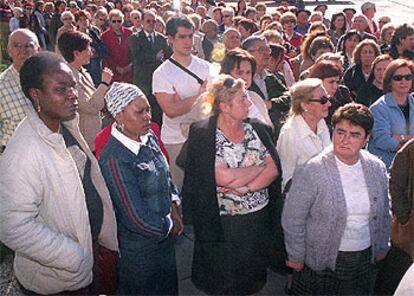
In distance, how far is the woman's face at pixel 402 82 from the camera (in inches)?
184

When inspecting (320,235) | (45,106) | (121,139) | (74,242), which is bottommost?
(320,235)

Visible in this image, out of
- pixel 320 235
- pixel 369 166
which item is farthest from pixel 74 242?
pixel 369 166

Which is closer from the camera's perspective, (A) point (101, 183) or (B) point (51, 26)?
(A) point (101, 183)

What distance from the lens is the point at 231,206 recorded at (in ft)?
11.5

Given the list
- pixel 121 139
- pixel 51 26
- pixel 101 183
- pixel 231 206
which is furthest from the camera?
pixel 51 26

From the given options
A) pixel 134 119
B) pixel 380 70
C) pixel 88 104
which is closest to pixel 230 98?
pixel 134 119

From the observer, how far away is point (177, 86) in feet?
15.4

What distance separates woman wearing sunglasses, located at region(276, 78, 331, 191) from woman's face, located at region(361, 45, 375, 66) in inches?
95.0

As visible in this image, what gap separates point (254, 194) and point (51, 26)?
881 cm

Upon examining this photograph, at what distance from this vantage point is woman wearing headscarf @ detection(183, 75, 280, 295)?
138 inches

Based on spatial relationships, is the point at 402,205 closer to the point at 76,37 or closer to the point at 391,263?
the point at 391,263

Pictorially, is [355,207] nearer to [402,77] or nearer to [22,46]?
[402,77]

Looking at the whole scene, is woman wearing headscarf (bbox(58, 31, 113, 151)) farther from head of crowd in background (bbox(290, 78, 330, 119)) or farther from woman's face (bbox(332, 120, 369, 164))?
woman's face (bbox(332, 120, 369, 164))

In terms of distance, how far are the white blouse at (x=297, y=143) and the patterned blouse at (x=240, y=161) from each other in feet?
Answer: 1.37
